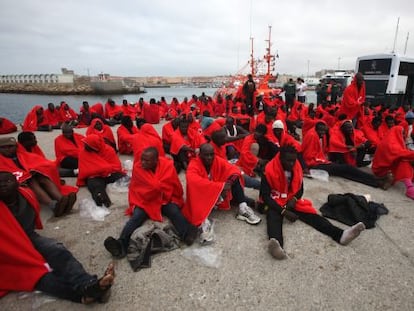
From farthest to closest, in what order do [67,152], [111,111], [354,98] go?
1. [111,111]
2. [354,98]
3. [67,152]

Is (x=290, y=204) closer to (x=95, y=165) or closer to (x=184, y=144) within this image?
(x=184, y=144)

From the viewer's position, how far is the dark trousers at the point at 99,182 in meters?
3.97

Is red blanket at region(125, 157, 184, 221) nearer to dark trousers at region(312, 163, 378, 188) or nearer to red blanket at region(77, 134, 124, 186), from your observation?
red blanket at region(77, 134, 124, 186)

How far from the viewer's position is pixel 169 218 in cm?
316

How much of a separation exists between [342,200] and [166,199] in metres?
2.47

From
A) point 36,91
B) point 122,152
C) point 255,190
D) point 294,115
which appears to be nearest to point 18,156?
point 122,152

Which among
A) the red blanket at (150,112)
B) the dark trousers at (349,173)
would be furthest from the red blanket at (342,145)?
the red blanket at (150,112)

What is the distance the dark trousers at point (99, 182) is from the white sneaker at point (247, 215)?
2.17 metres

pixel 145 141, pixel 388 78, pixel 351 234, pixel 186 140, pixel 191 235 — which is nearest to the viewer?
pixel 351 234

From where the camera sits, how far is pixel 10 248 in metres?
2.18

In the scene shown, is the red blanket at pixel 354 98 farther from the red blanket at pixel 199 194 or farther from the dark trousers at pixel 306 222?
the red blanket at pixel 199 194

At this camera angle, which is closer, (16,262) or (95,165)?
(16,262)

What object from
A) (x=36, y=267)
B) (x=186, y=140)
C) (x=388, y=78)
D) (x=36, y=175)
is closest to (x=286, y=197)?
(x=36, y=267)

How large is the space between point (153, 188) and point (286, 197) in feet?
5.73
